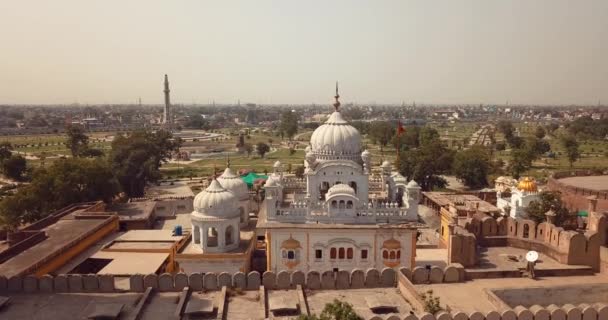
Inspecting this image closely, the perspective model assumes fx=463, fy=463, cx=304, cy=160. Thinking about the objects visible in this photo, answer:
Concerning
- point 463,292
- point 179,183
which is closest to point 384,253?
point 463,292

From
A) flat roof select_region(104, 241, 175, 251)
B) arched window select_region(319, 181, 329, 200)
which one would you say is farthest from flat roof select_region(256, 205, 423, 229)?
flat roof select_region(104, 241, 175, 251)

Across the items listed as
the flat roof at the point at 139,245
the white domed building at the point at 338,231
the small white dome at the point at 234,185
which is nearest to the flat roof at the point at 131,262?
the flat roof at the point at 139,245

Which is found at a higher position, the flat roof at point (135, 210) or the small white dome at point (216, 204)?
the small white dome at point (216, 204)

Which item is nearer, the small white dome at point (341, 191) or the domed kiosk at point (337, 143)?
the small white dome at point (341, 191)

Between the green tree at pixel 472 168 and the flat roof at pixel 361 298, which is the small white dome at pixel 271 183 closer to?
the flat roof at pixel 361 298

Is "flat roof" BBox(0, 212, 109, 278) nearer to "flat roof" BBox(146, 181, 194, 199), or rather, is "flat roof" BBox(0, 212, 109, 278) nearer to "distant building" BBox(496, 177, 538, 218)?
"flat roof" BBox(146, 181, 194, 199)

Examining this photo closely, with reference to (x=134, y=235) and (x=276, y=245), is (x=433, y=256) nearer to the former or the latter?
(x=276, y=245)
